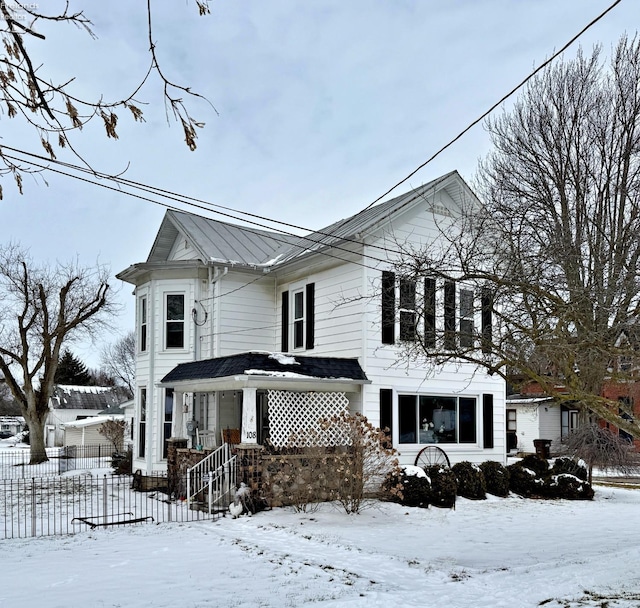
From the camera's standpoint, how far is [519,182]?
56.3ft

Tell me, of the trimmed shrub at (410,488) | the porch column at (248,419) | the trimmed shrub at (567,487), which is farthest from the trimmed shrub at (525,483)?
the porch column at (248,419)

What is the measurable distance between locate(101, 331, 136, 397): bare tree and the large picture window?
177 ft

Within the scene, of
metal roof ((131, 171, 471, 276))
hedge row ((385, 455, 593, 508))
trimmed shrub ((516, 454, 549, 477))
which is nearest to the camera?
hedge row ((385, 455, 593, 508))

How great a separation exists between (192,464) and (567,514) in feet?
28.9

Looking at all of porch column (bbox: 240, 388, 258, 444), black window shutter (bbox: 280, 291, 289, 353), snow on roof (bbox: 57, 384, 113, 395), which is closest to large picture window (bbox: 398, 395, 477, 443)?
black window shutter (bbox: 280, 291, 289, 353)

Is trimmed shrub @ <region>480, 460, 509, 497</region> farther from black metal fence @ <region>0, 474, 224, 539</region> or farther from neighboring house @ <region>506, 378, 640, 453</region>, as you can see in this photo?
neighboring house @ <region>506, 378, 640, 453</region>

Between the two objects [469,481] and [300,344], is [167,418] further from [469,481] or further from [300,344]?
[469,481]

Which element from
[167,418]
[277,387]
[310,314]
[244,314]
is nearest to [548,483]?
[310,314]

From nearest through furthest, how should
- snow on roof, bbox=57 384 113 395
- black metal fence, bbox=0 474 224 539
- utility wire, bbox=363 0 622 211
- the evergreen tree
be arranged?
utility wire, bbox=363 0 622 211, black metal fence, bbox=0 474 224 539, snow on roof, bbox=57 384 113 395, the evergreen tree

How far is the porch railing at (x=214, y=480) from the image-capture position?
15.4 metres

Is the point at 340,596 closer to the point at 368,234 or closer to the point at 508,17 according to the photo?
the point at 508,17

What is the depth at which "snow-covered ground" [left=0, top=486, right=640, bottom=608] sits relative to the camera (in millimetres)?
8359

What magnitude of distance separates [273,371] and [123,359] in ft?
192

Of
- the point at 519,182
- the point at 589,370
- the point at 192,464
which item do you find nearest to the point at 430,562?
the point at 589,370
